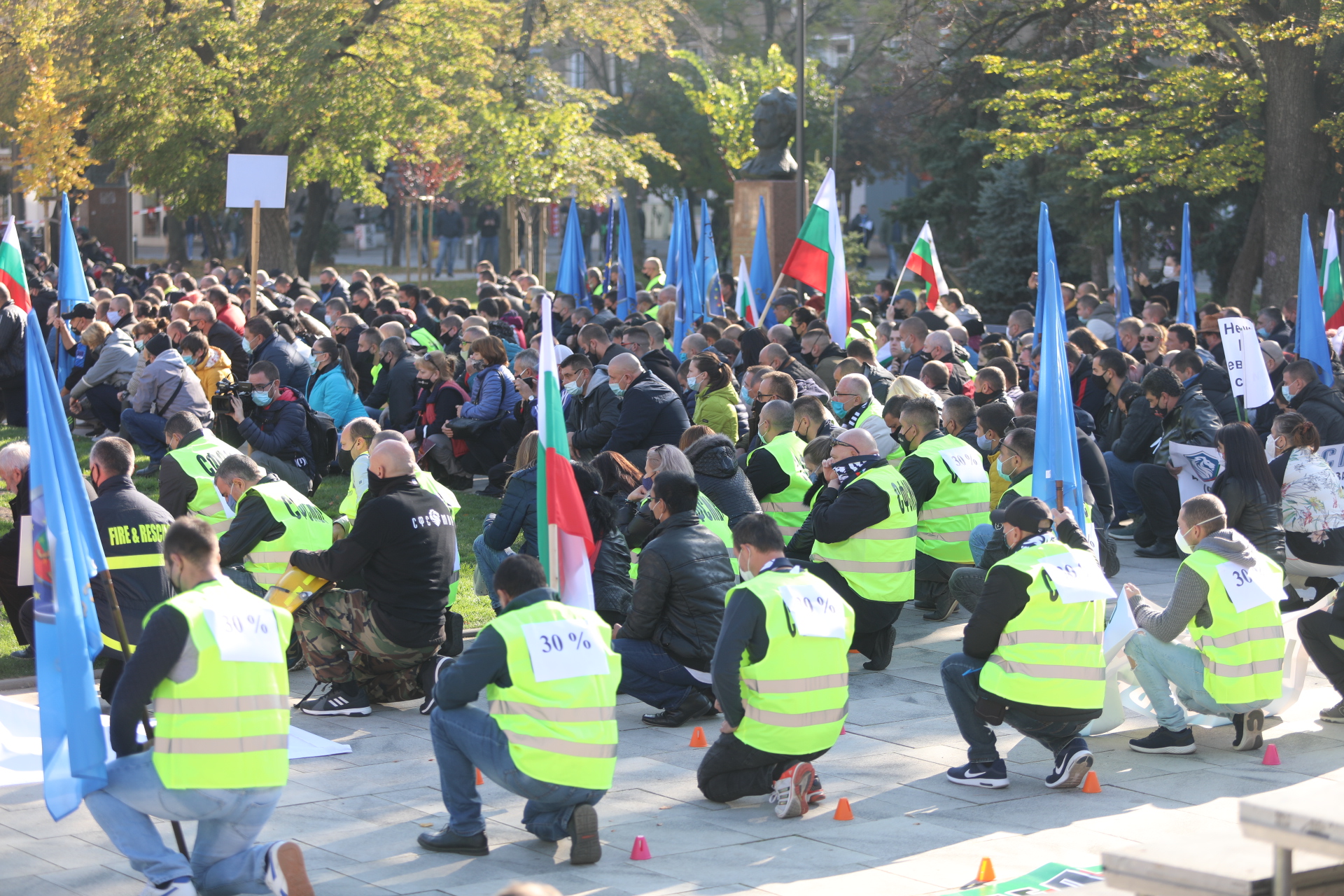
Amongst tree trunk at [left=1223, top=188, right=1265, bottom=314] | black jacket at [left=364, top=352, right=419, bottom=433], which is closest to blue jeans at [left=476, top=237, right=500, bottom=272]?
tree trunk at [left=1223, top=188, right=1265, bottom=314]

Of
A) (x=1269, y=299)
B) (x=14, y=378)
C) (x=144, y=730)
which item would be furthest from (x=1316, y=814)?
(x=1269, y=299)

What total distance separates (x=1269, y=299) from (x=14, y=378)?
59.7 feet

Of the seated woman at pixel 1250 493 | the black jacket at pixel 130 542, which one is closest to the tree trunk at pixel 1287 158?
the seated woman at pixel 1250 493

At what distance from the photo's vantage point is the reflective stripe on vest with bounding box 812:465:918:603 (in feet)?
30.8

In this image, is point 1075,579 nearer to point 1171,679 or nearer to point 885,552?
point 1171,679

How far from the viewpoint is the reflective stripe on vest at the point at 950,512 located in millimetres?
10625

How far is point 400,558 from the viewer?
8.55 meters

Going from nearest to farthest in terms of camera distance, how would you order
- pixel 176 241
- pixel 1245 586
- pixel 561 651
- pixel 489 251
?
pixel 561 651
pixel 1245 586
pixel 176 241
pixel 489 251

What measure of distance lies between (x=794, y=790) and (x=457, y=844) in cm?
154

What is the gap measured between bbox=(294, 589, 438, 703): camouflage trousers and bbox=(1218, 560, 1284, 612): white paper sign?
14.0 ft

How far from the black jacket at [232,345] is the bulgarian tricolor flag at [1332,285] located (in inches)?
446

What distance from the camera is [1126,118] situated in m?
24.7

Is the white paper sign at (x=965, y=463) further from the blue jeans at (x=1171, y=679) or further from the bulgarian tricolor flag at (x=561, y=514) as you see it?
the bulgarian tricolor flag at (x=561, y=514)

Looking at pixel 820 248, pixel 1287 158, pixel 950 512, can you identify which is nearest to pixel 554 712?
pixel 950 512
